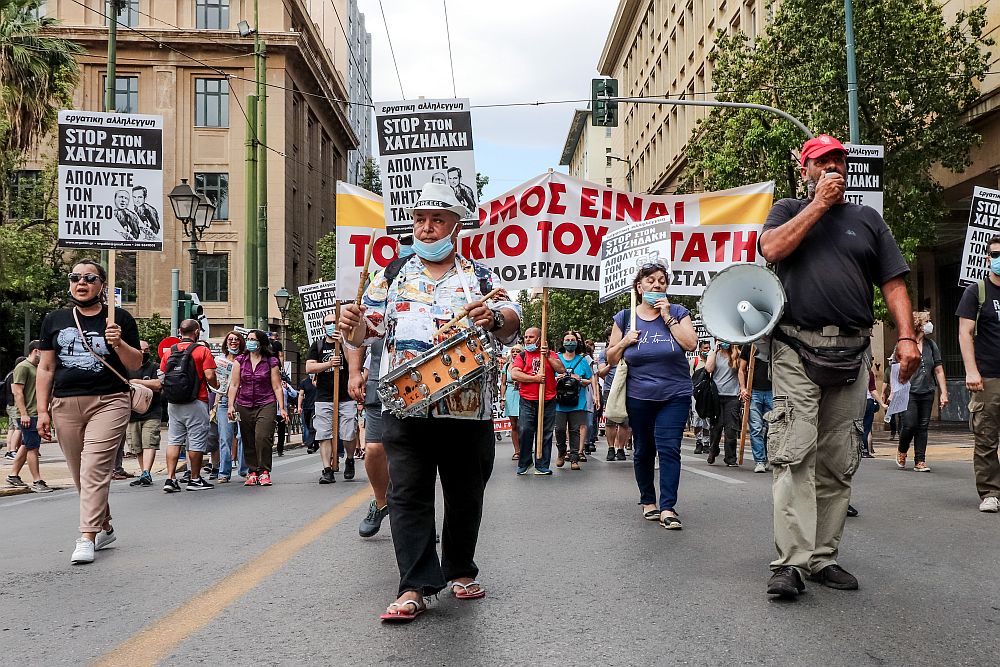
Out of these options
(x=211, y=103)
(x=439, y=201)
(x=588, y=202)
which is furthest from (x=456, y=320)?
(x=211, y=103)

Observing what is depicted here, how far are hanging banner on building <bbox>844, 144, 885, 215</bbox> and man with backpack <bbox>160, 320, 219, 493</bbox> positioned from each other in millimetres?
7480

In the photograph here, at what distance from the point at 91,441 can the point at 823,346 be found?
14.3ft

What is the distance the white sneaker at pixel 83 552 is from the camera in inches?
253

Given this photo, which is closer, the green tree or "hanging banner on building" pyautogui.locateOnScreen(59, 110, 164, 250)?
"hanging banner on building" pyautogui.locateOnScreen(59, 110, 164, 250)

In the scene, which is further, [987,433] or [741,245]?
[741,245]

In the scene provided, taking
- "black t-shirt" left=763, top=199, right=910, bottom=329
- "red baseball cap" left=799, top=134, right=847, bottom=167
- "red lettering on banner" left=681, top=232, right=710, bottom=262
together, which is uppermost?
"red lettering on banner" left=681, top=232, right=710, bottom=262

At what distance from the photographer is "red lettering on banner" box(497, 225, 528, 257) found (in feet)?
41.1

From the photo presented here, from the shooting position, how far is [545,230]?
12.5 meters

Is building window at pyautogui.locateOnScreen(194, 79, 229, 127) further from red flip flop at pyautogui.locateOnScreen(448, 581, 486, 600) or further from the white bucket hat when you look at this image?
red flip flop at pyautogui.locateOnScreen(448, 581, 486, 600)

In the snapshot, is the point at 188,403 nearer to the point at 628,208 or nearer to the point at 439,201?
the point at 628,208

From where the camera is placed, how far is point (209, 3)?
43.3 metres

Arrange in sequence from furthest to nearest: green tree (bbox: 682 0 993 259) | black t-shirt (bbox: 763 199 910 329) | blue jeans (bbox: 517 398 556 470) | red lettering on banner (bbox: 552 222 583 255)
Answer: green tree (bbox: 682 0 993 259) < red lettering on banner (bbox: 552 222 583 255) < blue jeans (bbox: 517 398 556 470) < black t-shirt (bbox: 763 199 910 329)

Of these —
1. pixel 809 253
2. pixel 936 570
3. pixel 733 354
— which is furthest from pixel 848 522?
pixel 733 354

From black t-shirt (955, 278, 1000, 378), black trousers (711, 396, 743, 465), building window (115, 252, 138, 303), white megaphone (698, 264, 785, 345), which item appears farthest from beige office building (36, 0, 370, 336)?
white megaphone (698, 264, 785, 345)
